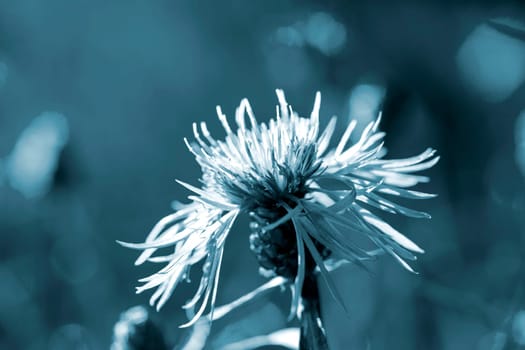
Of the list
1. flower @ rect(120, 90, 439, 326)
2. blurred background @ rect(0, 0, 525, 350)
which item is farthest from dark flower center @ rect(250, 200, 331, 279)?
blurred background @ rect(0, 0, 525, 350)

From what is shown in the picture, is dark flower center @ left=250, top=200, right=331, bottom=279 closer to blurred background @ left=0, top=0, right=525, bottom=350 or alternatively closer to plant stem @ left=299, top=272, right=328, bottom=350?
plant stem @ left=299, top=272, right=328, bottom=350

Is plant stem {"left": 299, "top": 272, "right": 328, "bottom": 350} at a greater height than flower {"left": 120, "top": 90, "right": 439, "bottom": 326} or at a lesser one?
lesser

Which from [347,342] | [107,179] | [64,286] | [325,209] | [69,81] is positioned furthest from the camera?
[69,81]

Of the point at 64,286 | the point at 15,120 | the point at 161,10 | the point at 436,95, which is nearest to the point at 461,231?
the point at 436,95

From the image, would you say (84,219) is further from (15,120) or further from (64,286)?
(15,120)

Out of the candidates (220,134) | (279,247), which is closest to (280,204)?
(279,247)

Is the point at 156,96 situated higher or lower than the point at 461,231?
higher
